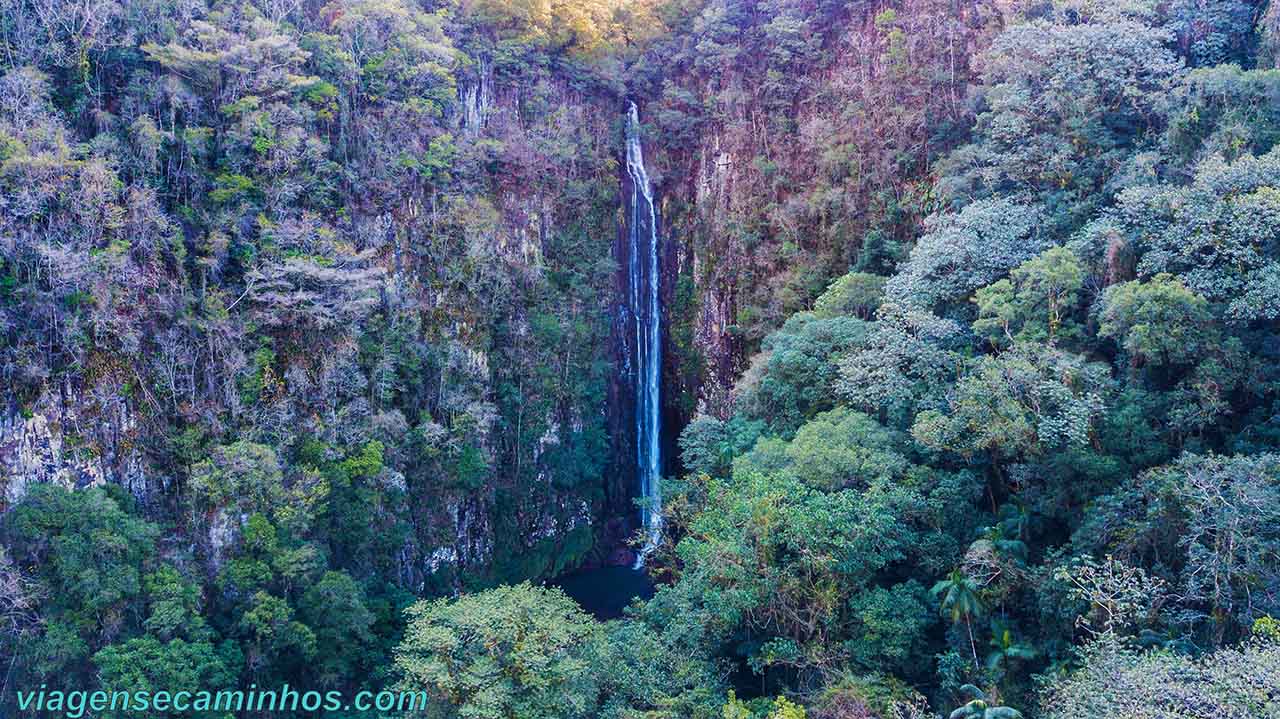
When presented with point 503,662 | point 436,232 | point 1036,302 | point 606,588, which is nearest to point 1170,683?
point 1036,302

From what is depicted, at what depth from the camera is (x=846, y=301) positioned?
56.3 feet

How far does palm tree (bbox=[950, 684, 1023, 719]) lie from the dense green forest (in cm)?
5

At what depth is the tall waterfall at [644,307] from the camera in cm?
2516

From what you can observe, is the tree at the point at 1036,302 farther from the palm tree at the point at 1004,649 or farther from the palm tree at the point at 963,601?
the palm tree at the point at 1004,649

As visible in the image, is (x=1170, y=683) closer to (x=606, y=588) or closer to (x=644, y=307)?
(x=606, y=588)

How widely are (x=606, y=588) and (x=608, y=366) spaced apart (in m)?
6.00

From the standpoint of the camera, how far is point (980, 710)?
33.4 feet

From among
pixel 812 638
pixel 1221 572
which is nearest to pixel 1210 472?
pixel 1221 572

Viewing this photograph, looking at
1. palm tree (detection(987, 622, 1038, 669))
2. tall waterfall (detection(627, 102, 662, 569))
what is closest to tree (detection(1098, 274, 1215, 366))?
palm tree (detection(987, 622, 1038, 669))

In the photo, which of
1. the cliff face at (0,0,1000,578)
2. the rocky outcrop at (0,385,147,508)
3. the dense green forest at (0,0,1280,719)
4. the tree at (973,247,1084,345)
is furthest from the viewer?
the cliff face at (0,0,1000,578)

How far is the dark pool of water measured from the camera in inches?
839

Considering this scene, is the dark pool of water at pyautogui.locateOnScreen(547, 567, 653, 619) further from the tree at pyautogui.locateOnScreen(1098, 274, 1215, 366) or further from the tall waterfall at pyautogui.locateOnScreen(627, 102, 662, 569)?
the tree at pyautogui.locateOnScreen(1098, 274, 1215, 366)

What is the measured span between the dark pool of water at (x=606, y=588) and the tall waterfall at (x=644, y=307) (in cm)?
276

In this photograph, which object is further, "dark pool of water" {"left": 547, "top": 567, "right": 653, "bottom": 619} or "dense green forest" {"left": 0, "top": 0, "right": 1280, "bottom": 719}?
"dark pool of water" {"left": 547, "top": 567, "right": 653, "bottom": 619}
